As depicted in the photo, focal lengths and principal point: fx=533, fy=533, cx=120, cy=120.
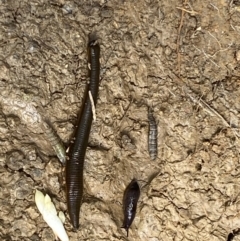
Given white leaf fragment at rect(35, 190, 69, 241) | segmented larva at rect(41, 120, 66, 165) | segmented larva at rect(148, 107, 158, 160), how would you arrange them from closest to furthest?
white leaf fragment at rect(35, 190, 69, 241) → segmented larva at rect(41, 120, 66, 165) → segmented larva at rect(148, 107, 158, 160)

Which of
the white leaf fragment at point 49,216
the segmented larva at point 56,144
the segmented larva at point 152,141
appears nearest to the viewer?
the white leaf fragment at point 49,216

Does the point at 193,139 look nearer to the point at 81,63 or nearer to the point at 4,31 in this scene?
the point at 81,63

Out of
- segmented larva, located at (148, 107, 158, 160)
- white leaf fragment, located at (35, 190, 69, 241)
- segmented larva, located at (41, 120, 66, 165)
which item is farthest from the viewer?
segmented larva, located at (148, 107, 158, 160)

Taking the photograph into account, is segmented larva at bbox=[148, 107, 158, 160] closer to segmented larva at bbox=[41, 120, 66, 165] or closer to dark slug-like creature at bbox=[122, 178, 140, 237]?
dark slug-like creature at bbox=[122, 178, 140, 237]

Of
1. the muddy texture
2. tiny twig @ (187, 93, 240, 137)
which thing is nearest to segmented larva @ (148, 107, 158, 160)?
the muddy texture

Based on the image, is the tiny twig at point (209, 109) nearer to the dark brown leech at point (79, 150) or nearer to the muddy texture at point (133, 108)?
the muddy texture at point (133, 108)

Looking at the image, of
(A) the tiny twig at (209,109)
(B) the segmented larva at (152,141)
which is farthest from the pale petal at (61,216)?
(A) the tiny twig at (209,109)
